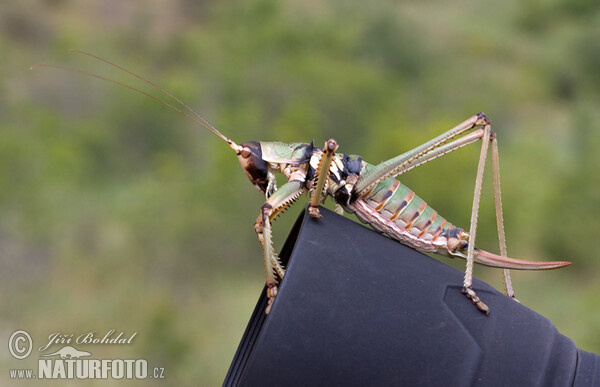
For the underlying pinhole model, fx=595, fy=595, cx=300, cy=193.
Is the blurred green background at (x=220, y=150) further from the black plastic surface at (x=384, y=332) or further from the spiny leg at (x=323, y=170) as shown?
the black plastic surface at (x=384, y=332)

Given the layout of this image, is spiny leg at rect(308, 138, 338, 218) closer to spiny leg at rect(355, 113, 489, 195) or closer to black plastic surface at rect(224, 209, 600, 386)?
black plastic surface at rect(224, 209, 600, 386)

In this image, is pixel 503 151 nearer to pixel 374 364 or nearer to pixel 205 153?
pixel 205 153

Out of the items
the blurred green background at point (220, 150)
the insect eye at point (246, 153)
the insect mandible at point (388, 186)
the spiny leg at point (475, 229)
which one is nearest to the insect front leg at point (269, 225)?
the insect mandible at point (388, 186)

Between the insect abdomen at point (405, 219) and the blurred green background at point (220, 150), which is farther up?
the blurred green background at point (220, 150)

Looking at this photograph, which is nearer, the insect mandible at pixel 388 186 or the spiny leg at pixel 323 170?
the spiny leg at pixel 323 170

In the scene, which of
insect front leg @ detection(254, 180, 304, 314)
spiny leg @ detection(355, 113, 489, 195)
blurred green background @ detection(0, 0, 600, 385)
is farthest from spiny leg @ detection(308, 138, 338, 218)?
blurred green background @ detection(0, 0, 600, 385)

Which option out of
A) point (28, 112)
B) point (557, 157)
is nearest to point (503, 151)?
point (557, 157)
